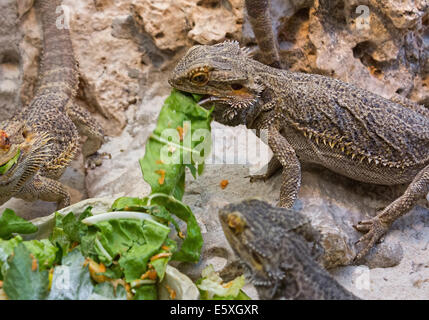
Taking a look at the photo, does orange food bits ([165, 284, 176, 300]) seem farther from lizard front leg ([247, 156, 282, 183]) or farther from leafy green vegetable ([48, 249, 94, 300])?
lizard front leg ([247, 156, 282, 183])

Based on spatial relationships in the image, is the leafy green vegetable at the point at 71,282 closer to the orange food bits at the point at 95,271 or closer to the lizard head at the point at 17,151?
the orange food bits at the point at 95,271

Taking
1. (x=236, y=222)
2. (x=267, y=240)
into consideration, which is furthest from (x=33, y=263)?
(x=267, y=240)

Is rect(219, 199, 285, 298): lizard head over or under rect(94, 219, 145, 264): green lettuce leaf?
over

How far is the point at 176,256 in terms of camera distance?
2783 millimetres

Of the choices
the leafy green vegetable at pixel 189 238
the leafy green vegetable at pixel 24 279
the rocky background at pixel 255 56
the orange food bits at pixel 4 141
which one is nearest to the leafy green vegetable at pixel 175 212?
the leafy green vegetable at pixel 189 238

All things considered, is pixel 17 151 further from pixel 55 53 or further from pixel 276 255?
pixel 276 255

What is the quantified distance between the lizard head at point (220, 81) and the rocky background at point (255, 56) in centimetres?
64

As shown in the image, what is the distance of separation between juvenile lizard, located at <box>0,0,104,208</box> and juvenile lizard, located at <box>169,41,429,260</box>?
1163mm

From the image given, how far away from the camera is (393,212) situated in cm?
300

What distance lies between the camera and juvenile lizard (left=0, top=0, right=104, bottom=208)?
320cm

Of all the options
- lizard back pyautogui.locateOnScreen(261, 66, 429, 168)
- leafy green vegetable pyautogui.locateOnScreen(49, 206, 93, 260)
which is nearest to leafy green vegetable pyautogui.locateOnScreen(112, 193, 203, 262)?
leafy green vegetable pyautogui.locateOnScreen(49, 206, 93, 260)
